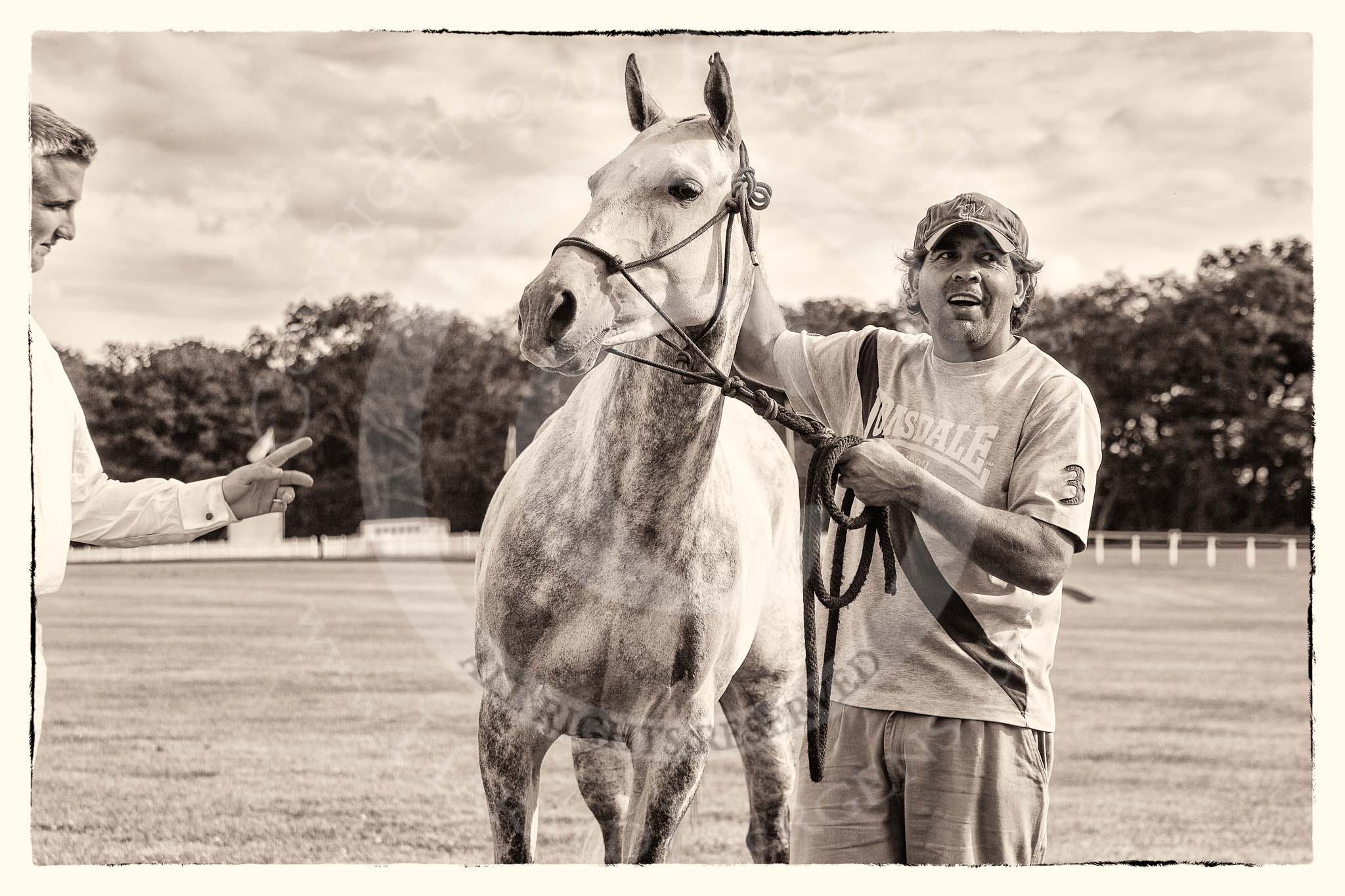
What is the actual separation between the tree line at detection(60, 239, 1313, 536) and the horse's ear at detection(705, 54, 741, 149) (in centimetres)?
114

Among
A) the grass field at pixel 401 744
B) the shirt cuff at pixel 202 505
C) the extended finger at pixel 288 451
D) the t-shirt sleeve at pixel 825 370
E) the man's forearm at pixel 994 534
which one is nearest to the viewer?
the man's forearm at pixel 994 534

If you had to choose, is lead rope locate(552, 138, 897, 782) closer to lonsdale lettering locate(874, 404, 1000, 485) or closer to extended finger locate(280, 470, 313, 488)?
lonsdale lettering locate(874, 404, 1000, 485)

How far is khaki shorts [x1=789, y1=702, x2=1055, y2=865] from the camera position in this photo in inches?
111

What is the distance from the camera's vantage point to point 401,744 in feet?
28.3

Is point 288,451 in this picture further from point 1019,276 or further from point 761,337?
point 1019,276

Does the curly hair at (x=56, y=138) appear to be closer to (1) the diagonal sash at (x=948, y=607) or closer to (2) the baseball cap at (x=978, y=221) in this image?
(2) the baseball cap at (x=978, y=221)

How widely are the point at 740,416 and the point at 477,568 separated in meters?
1.10

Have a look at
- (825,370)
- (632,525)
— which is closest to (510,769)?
(632,525)

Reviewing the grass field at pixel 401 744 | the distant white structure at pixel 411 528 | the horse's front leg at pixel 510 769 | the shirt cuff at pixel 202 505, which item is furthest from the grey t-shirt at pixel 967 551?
the distant white structure at pixel 411 528

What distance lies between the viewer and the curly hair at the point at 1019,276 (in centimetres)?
301

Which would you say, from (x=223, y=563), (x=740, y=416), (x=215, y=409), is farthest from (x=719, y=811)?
(x=223, y=563)

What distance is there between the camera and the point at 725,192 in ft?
9.35

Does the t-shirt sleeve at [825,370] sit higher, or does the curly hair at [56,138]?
the curly hair at [56,138]

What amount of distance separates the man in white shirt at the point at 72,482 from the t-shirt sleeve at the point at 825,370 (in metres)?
1.34
